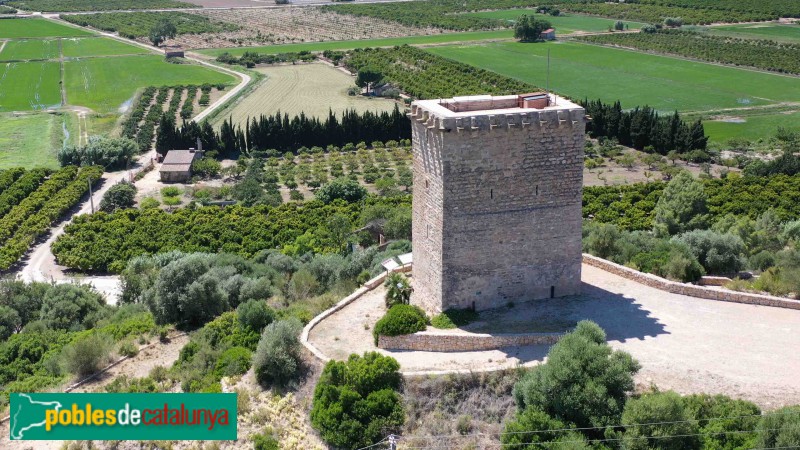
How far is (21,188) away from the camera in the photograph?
201 ft

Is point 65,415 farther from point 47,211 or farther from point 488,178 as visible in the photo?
point 47,211

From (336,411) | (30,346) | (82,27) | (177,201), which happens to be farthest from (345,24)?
(336,411)

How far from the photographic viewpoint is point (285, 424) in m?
22.1

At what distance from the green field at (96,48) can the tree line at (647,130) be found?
225 ft

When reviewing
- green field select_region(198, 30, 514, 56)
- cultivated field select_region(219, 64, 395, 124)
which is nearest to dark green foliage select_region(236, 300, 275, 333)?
cultivated field select_region(219, 64, 395, 124)

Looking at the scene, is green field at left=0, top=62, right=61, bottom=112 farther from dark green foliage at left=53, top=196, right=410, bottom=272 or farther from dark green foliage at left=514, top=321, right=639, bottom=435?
dark green foliage at left=514, top=321, right=639, bottom=435

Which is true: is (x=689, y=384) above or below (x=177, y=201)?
above

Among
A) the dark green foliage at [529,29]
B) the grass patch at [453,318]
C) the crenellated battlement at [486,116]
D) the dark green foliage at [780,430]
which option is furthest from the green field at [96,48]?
the dark green foliage at [780,430]

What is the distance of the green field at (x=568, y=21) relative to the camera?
436 feet

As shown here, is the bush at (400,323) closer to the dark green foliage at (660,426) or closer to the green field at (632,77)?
the dark green foliage at (660,426)

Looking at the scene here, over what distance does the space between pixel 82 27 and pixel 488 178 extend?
131m

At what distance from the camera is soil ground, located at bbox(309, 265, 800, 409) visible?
21.5m

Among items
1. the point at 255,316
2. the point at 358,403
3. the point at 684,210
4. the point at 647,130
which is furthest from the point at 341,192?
the point at 358,403

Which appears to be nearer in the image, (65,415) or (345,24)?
(65,415)
